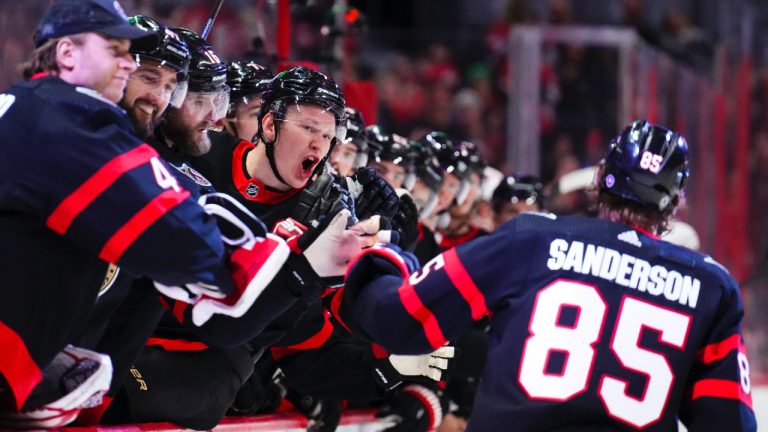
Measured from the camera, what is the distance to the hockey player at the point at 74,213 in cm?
256

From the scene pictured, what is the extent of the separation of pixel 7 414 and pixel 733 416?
1645mm

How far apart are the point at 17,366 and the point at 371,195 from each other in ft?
4.66

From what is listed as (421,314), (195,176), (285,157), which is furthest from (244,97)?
(421,314)

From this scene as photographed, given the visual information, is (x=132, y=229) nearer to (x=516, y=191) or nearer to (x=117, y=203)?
(x=117, y=203)

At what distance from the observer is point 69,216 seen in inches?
101

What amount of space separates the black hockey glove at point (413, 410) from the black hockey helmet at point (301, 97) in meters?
1.31

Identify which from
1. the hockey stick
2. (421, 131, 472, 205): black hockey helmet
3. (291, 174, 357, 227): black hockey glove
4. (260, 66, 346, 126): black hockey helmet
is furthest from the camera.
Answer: (421, 131, 472, 205): black hockey helmet

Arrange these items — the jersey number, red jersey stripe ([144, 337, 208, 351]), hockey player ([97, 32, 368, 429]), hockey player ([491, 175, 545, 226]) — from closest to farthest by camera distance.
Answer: the jersey number
hockey player ([97, 32, 368, 429])
red jersey stripe ([144, 337, 208, 351])
hockey player ([491, 175, 545, 226])

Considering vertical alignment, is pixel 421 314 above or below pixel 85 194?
below

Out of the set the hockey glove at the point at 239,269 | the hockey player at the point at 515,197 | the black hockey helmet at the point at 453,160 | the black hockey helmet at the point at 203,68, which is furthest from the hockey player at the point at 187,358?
the hockey player at the point at 515,197

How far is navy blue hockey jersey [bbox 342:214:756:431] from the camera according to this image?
2830mm

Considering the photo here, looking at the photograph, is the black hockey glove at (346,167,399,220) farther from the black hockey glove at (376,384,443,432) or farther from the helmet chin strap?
the black hockey glove at (376,384,443,432)

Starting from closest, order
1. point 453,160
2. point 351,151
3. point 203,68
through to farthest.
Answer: point 203,68 < point 351,151 < point 453,160

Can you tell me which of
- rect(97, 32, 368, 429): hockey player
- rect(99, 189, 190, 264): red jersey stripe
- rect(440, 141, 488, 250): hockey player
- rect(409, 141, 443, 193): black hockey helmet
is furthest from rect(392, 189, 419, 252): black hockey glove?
rect(99, 189, 190, 264): red jersey stripe
